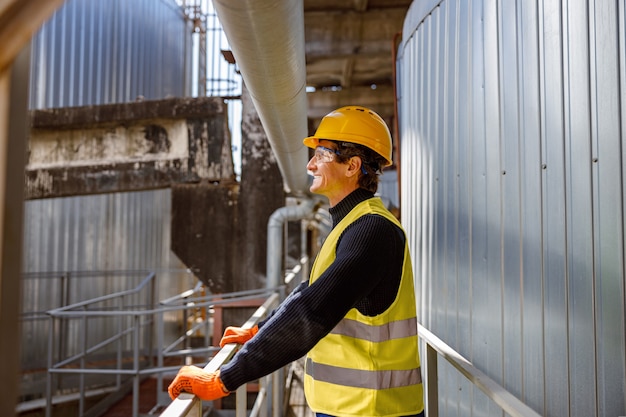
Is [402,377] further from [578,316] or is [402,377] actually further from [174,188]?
[174,188]

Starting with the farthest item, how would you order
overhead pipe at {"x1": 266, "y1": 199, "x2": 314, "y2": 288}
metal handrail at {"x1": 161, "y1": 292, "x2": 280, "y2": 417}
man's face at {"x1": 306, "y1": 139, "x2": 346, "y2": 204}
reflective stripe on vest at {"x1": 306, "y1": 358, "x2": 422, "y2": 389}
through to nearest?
overhead pipe at {"x1": 266, "y1": 199, "x2": 314, "y2": 288} → man's face at {"x1": 306, "y1": 139, "x2": 346, "y2": 204} → reflective stripe on vest at {"x1": 306, "y1": 358, "x2": 422, "y2": 389} → metal handrail at {"x1": 161, "y1": 292, "x2": 280, "y2": 417}

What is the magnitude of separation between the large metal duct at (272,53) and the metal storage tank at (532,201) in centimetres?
90

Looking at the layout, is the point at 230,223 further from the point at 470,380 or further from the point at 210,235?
the point at 470,380

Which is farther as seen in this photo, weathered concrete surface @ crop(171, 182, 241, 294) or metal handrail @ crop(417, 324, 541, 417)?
weathered concrete surface @ crop(171, 182, 241, 294)

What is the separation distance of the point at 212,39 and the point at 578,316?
1876cm

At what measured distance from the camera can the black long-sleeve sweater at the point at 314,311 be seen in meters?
1.79

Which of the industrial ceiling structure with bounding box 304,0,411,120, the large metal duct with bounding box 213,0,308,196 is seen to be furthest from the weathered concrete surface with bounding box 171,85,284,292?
the large metal duct with bounding box 213,0,308,196

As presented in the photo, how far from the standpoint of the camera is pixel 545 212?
1940 millimetres

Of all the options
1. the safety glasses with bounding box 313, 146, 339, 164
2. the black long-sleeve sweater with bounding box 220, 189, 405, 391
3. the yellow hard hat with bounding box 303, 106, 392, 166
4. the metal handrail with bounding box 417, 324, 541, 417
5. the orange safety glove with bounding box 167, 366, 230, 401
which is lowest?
the metal handrail with bounding box 417, 324, 541, 417

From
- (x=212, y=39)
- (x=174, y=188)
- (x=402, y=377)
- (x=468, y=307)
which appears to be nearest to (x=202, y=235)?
(x=174, y=188)

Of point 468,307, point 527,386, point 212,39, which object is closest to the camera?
point 527,386

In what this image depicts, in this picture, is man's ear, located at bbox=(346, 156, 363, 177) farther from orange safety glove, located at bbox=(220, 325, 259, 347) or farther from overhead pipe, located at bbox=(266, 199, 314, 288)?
overhead pipe, located at bbox=(266, 199, 314, 288)

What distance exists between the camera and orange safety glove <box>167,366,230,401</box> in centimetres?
177

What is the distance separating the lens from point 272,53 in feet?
6.72
